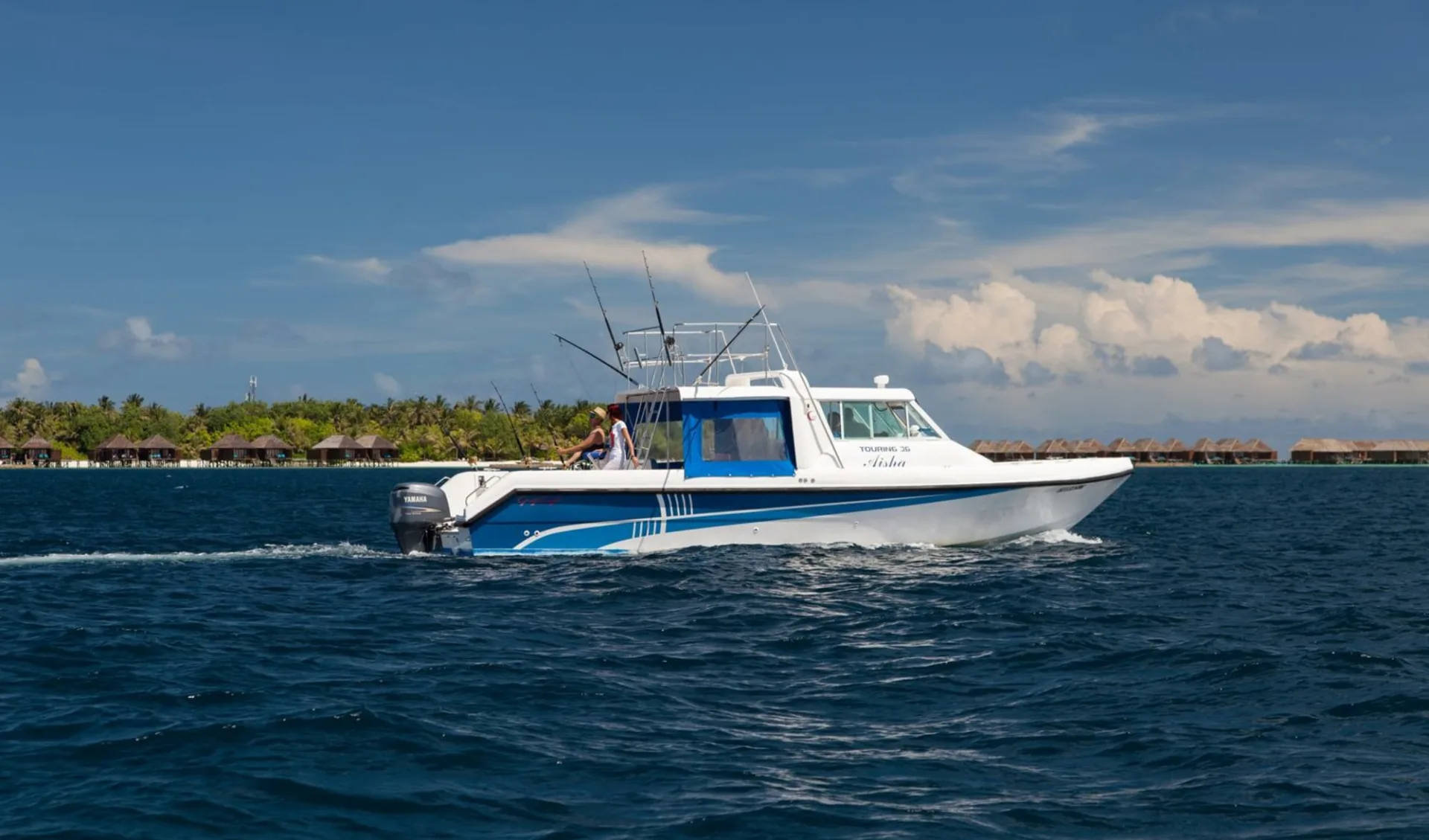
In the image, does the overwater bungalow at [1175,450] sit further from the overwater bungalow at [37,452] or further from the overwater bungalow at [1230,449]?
the overwater bungalow at [37,452]

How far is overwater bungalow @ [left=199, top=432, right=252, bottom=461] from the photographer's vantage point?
→ 476 ft

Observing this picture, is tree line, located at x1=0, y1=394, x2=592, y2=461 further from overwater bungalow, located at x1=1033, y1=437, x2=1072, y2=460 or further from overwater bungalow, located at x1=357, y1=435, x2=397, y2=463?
overwater bungalow, located at x1=1033, y1=437, x2=1072, y2=460

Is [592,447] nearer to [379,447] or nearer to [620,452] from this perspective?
[620,452]

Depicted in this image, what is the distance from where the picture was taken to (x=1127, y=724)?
953 centimetres

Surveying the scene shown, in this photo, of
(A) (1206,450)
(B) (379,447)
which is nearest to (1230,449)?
(A) (1206,450)

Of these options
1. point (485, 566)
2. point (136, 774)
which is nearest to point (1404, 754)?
point (136, 774)

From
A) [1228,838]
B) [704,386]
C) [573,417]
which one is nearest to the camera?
[1228,838]

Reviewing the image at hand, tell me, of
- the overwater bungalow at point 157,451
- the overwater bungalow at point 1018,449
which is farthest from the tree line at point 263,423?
the overwater bungalow at point 1018,449

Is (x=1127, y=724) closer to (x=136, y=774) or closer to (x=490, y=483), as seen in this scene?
(x=136, y=774)

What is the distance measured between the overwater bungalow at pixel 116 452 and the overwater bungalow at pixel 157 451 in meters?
0.85

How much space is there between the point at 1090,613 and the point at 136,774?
34.3 ft

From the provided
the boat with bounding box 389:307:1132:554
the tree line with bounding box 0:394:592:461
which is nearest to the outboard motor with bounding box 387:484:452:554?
the boat with bounding box 389:307:1132:554

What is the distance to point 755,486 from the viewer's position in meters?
19.4

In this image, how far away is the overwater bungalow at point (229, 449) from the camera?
145000 millimetres
